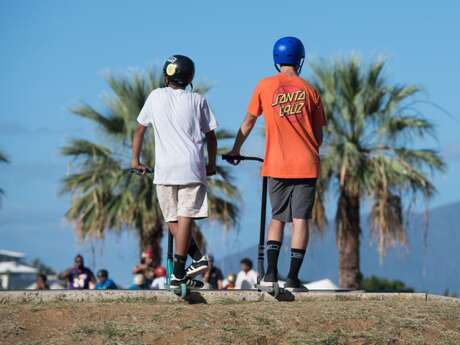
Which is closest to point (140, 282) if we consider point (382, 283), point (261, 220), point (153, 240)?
point (261, 220)

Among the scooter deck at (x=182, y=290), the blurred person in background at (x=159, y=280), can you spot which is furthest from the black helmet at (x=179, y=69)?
the blurred person in background at (x=159, y=280)

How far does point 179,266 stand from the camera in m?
9.70

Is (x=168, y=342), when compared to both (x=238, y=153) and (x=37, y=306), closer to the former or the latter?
(x=37, y=306)

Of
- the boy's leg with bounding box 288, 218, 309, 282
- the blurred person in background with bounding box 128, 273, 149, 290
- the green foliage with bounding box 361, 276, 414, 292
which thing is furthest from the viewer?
the green foliage with bounding box 361, 276, 414, 292

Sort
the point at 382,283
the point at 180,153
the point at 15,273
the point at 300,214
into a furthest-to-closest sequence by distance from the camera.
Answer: the point at 15,273, the point at 382,283, the point at 300,214, the point at 180,153

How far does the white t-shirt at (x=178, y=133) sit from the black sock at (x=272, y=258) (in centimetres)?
87

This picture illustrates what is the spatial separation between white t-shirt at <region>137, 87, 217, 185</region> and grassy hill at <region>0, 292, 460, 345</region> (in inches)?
41.6

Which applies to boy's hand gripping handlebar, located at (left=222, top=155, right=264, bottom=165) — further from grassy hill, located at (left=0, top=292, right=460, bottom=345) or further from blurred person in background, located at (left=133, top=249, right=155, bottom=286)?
blurred person in background, located at (left=133, top=249, right=155, bottom=286)

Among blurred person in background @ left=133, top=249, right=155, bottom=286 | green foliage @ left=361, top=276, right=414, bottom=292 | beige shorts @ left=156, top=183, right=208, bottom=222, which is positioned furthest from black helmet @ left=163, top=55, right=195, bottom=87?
green foliage @ left=361, top=276, right=414, bottom=292

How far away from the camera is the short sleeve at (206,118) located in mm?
9742

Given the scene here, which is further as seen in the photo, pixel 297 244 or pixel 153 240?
pixel 153 240

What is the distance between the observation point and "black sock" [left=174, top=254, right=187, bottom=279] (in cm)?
966

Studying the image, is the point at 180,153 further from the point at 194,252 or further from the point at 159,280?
the point at 159,280

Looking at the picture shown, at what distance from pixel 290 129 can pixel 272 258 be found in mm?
1113
